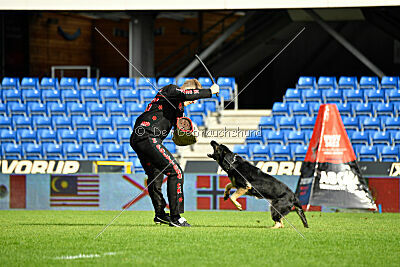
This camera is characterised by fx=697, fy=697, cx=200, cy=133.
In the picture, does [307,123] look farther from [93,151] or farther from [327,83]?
[93,151]

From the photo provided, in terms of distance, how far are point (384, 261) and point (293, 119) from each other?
12.9 meters

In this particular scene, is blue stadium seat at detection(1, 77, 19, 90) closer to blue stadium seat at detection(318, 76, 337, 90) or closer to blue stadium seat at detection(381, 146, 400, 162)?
blue stadium seat at detection(318, 76, 337, 90)

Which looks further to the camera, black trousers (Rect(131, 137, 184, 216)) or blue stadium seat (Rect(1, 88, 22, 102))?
blue stadium seat (Rect(1, 88, 22, 102))

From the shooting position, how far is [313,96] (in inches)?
781

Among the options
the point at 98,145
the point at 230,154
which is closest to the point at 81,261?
the point at 230,154

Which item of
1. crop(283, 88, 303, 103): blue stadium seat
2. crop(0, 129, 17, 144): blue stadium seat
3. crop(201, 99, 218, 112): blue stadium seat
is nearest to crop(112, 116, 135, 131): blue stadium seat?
crop(201, 99, 218, 112): blue stadium seat

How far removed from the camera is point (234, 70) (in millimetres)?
25578

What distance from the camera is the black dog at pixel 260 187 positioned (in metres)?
9.19

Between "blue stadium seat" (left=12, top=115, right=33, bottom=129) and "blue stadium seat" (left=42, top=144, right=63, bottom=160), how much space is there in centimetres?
124

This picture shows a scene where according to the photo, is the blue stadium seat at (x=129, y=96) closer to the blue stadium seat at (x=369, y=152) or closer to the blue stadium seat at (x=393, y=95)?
the blue stadium seat at (x=369, y=152)

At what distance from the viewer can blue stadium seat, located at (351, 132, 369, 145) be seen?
18.2m

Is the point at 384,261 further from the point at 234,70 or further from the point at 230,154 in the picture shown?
the point at 234,70

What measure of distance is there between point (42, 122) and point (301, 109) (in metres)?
7.61

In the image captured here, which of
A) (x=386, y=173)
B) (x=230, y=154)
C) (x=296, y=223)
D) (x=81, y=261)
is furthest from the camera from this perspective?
(x=386, y=173)
